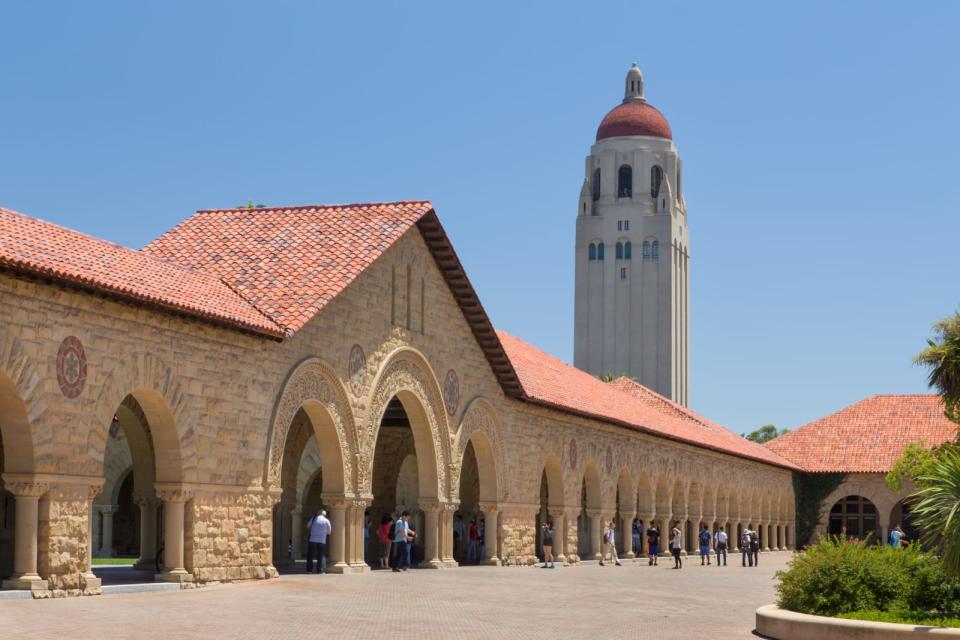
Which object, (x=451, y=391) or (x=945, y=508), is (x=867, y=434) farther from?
(x=945, y=508)

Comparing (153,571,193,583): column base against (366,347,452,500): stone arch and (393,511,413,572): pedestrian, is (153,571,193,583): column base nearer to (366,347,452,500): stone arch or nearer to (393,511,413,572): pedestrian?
(366,347,452,500): stone arch

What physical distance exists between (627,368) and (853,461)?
2032 inches

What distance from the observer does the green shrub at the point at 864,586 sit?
58.0 feet

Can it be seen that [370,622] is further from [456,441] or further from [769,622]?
[456,441]

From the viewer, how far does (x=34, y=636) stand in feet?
47.2

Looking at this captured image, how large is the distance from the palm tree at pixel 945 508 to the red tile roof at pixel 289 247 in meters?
12.1

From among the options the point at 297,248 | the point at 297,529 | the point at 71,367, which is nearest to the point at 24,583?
the point at 71,367

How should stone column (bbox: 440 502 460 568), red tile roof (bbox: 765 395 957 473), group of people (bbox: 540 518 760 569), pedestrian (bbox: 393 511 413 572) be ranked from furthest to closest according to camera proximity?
1. red tile roof (bbox: 765 395 957 473)
2. group of people (bbox: 540 518 760 569)
3. stone column (bbox: 440 502 460 568)
4. pedestrian (bbox: 393 511 413 572)

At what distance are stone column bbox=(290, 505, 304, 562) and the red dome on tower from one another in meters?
87.0

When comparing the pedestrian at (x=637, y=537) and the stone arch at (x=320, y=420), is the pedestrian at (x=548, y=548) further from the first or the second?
the pedestrian at (x=637, y=537)

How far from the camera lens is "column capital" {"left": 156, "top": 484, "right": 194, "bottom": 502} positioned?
74.6 ft

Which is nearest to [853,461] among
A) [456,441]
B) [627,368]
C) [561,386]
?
[561,386]

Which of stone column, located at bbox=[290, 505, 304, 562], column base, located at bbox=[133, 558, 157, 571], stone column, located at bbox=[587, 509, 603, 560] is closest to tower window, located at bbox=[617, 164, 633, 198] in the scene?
stone column, located at bbox=[587, 509, 603, 560]

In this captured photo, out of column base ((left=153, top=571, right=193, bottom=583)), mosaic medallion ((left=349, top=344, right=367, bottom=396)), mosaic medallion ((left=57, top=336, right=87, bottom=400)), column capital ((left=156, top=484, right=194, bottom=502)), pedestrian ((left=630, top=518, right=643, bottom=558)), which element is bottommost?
pedestrian ((left=630, top=518, right=643, bottom=558))
